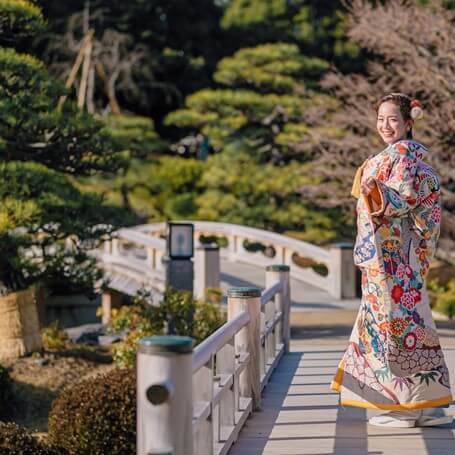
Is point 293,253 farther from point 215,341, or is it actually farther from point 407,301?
point 215,341

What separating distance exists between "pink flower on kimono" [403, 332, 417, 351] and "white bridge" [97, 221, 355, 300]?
11700 mm

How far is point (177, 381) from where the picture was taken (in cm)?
389

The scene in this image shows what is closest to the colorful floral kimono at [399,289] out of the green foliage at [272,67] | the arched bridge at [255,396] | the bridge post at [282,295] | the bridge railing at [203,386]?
the arched bridge at [255,396]

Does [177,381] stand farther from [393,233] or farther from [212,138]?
[212,138]

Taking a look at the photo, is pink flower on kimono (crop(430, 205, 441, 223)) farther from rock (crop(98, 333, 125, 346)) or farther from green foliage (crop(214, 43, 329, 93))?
green foliage (crop(214, 43, 329, 93))

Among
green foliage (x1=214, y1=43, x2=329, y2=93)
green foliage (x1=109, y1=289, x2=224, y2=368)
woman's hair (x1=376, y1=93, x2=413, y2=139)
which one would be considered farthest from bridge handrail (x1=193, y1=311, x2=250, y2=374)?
green foliage (x1=214, y1=43, x2=329, y2=93)

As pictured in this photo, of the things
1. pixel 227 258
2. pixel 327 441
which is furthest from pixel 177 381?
pixel 227 258

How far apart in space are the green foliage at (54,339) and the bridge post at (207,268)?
3803 millimetres

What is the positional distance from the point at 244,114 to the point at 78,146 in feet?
49.1

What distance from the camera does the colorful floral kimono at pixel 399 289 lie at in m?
5.98

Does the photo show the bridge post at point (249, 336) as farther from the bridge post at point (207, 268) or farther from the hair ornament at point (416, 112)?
the bridge post at point (207, 268)

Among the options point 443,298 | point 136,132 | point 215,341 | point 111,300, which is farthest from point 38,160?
point 136,132

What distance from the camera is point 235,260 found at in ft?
78.1

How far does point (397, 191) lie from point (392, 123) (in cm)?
41
